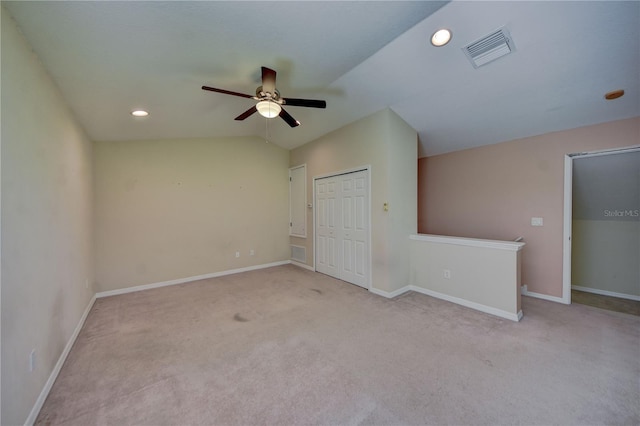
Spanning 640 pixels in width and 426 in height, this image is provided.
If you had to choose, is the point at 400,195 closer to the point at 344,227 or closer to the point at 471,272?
the point at 344,227

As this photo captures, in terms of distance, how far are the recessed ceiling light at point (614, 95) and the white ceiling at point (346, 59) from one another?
4 centimetres

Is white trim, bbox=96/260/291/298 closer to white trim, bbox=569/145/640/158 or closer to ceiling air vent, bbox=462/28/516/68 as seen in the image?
ceiling air vent, bbox=462/28/516/68

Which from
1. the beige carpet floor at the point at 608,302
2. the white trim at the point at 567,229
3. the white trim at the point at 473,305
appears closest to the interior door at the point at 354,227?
the white trim at the point at 473,305

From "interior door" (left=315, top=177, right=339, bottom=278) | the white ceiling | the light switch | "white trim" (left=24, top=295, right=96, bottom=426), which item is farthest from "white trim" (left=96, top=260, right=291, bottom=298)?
the light switch

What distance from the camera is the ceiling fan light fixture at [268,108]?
8.02 ft

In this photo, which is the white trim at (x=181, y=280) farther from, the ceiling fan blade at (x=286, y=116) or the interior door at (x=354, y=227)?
the ceiling fan blade at (x=286, y=116)

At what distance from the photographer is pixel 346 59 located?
8.75ft

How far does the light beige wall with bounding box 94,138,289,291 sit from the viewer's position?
4.08m

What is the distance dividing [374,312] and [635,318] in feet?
10.1

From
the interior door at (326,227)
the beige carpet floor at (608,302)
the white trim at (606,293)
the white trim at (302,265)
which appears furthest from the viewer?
the white trim at (302,265)

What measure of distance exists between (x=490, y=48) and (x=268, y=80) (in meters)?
2.16

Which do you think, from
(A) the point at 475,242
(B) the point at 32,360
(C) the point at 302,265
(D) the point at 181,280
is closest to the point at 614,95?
(A) the point at 475,242

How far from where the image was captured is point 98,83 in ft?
8.01

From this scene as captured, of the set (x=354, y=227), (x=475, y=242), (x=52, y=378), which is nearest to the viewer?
(x=52, y=378)
